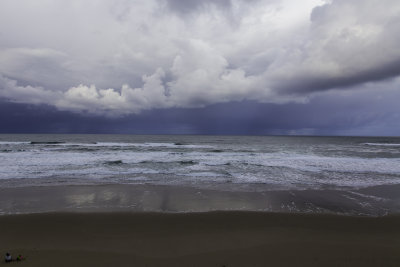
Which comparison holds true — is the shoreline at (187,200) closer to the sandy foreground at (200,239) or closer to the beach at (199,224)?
the beach at (199,224)

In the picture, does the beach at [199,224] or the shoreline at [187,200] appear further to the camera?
the shoreline at [187,200]

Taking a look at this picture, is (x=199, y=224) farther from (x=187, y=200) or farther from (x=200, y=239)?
(x=187, y=200)

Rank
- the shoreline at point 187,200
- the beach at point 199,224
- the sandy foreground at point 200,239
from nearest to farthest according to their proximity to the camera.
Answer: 1. the sandy foreground at point 200,239
2. the beach at point 199,224
3. the shoreline at point 187,200

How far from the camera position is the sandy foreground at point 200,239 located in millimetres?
4238

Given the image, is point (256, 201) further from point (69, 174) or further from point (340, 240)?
point (69, 174)

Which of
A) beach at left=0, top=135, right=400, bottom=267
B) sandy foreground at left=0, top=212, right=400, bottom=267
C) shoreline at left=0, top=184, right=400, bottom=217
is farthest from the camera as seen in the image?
shoreline at left=0, top=184, right=400, bottom=217

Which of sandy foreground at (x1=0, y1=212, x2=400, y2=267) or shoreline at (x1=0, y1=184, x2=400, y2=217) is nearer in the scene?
sandy foreground at (x1=0, y1=212, x2=400, y2=267)

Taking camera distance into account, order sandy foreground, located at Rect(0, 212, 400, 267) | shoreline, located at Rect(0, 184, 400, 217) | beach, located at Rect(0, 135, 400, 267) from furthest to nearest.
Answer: shoreline, located at Rect(0, 184, 400, 217), beach, located at Rect(0, 135, 400, 267), sandy foreground, located at Rect(0, 212, 400, 267)

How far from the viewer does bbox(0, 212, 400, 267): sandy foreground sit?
4.24 meters

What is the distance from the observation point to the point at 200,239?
5.10 metres

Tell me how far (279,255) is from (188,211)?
11.2 feet

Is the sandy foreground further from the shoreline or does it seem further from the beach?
the shoreline

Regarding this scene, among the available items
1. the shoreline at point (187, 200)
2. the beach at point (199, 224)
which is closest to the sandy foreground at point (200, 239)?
the beach at point (199, 224)

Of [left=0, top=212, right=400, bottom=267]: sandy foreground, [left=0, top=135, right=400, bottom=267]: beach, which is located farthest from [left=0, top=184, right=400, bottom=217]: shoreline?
[left=0, top=212, right=400, bottom=267]: sandy foreground
